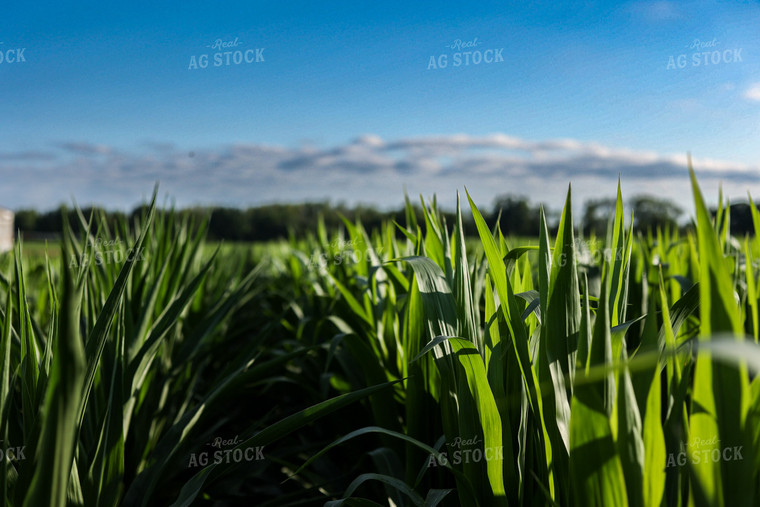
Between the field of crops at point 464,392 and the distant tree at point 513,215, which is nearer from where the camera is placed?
the field of crops at point 464,392

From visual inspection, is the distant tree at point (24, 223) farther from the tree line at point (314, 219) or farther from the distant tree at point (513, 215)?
the distant tree at point (513, 215)

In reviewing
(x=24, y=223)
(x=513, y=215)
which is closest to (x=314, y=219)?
(x=513, y=215)

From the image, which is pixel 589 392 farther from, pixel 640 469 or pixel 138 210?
pixel 138 210

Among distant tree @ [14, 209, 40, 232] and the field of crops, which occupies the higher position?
distant tree @ [14, 209, 40, 232]

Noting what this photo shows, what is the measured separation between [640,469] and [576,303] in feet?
0.66

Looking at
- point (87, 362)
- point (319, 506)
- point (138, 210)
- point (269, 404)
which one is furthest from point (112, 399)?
point (138, 210)

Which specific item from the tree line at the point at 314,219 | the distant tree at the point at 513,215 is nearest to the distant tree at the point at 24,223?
the tree line at the point at 314,219

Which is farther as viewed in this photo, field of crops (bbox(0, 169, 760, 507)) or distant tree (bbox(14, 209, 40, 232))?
distant tree (bbox(14, 209, 40, 232))

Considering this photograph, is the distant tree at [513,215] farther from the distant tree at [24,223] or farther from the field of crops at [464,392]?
the distant tree at [24,223]

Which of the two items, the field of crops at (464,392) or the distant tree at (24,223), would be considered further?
the distant tree at (24,223)

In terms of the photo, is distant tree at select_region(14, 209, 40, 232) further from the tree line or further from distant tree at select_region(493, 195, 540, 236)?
distant tree at select_region(493, 195, 540, 236)

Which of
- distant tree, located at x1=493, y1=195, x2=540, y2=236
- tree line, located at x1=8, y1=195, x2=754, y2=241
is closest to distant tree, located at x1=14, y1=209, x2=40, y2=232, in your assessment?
tree line, located at x1=8, y1=195, x2=754, y2=241

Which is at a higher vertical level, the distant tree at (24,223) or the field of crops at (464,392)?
the distant tree at (24,223)

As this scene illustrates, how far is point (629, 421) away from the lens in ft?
1.46
